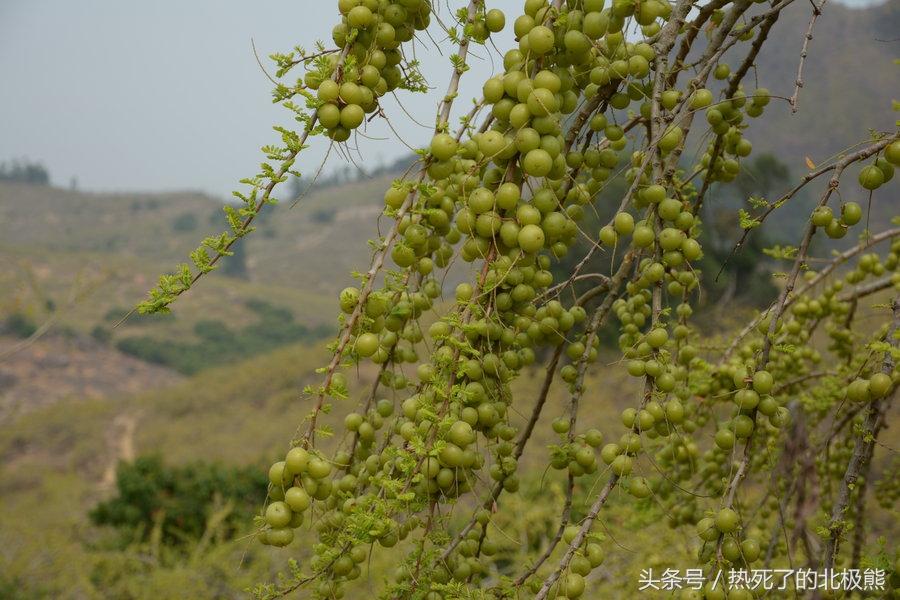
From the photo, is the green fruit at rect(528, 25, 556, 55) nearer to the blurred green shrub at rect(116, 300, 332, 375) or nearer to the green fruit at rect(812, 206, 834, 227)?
the green fruit at rect(812, 206, 834, 227)

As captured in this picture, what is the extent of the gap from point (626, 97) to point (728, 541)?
81 cm

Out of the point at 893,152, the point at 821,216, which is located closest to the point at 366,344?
the point at 821,216

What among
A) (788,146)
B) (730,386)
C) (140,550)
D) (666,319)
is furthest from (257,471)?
(788,146)

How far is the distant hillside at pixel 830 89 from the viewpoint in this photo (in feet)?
89.3

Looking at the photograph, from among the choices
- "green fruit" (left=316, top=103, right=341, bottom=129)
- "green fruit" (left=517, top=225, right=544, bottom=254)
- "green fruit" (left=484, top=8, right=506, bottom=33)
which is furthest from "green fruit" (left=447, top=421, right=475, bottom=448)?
"green fruit" (left=484, top=8, right=506, bottom=33)

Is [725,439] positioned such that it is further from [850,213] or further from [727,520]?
[850,213]

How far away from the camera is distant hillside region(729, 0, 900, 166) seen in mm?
27219

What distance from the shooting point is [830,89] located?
30734 millimetres

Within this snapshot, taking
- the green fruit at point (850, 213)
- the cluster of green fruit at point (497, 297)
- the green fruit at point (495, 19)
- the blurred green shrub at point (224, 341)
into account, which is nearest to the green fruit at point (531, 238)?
the cluster of green fruit at point (497, 297)

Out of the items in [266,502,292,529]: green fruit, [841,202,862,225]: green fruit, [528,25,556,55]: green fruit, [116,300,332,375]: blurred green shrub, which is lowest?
[266,502,292,529]: green fruit

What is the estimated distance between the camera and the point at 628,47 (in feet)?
4.16

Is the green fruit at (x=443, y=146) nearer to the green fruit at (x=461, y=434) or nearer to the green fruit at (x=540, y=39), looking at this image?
the green fruit at (x=540, y=39)

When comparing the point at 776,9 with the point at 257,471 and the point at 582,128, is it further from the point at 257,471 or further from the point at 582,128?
the point at 257,471

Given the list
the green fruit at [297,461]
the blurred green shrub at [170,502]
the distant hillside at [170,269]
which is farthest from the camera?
the distant hillside at [170,269]
